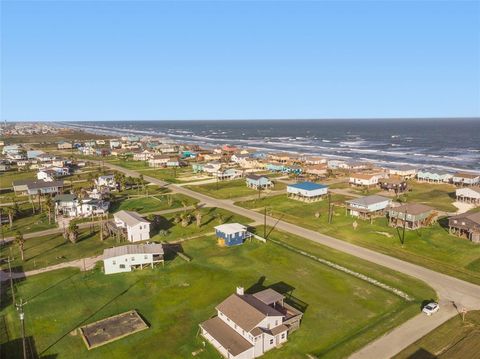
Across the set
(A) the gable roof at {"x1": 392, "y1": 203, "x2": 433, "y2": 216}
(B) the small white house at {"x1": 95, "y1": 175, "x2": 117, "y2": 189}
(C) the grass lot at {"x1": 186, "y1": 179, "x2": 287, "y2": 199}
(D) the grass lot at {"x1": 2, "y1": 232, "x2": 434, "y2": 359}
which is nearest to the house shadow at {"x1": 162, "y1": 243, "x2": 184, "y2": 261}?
(D) the grass lot at {"x1": 2, "y1": 232, "x2": 434, "y2": 359}

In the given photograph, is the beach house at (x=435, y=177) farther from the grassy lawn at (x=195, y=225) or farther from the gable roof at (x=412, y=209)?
the grassy lawn at (x=195, y=225)

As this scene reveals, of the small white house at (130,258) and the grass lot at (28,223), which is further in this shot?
the grass lot at (28,223)

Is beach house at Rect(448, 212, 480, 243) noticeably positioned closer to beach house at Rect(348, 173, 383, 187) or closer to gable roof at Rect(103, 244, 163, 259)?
beach house at Rect(348, 173, 383, 187)

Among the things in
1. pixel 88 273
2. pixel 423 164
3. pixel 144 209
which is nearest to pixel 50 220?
pixel 144 209

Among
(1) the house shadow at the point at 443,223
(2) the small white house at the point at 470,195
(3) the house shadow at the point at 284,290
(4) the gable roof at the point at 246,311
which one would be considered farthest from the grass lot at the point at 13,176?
(2) the small white house at the point at 470,195

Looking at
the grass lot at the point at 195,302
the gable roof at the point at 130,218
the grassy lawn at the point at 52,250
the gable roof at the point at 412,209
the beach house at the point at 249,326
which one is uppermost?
the gable roof at the point at 412,209

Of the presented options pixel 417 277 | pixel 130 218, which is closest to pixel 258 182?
pixel 130 218

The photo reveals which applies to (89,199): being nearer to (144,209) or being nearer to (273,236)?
(144,209)

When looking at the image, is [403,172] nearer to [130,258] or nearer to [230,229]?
[230,229]
